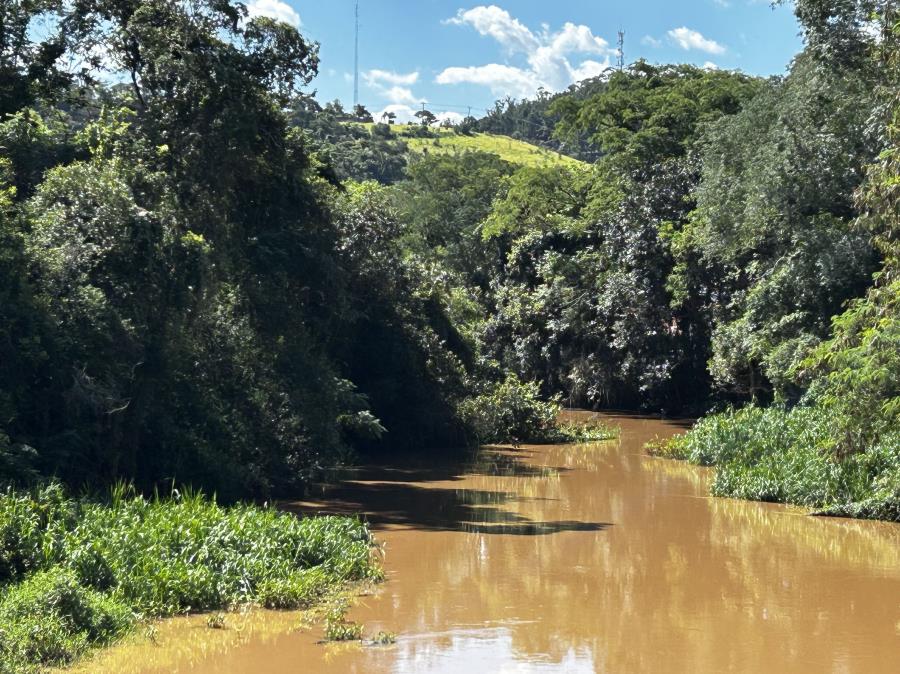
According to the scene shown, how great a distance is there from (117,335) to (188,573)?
599cm

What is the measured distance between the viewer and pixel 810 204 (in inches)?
1033

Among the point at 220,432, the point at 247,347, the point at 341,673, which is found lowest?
the point at 341,673

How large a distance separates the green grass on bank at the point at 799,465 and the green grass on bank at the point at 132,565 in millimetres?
8480

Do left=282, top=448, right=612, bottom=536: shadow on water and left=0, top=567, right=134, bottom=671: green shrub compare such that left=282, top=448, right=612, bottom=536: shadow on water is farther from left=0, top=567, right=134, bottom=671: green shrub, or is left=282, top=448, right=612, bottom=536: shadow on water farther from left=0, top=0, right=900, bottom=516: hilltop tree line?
left=0, top=567, right=134, bottom=671: green shrub

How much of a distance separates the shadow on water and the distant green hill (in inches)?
2500

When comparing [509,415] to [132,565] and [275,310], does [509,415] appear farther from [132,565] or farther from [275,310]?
[132,565]

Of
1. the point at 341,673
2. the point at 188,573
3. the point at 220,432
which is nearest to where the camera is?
the point at 341,673

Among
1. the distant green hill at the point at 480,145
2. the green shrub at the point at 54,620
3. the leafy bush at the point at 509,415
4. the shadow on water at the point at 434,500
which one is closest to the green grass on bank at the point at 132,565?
the green shrub at the point at 54,620

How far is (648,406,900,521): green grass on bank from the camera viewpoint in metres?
17.4

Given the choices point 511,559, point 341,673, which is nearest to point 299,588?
point 341,673

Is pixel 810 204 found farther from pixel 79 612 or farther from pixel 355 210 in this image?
pixel 79 612

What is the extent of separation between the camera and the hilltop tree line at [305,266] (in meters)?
16.5

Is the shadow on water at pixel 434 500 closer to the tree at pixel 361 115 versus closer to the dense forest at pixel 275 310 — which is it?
the dense forest at pixel 275 310

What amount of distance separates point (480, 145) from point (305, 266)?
77759 millimetres
